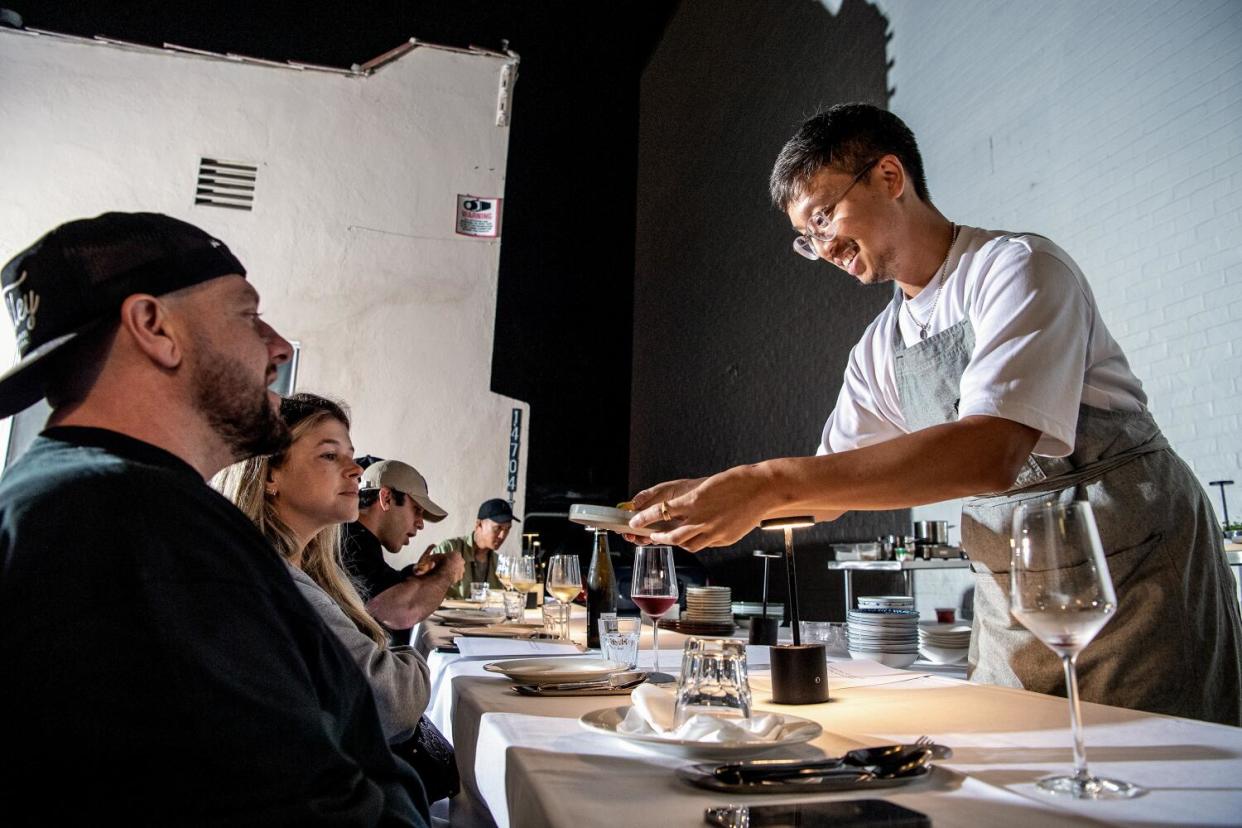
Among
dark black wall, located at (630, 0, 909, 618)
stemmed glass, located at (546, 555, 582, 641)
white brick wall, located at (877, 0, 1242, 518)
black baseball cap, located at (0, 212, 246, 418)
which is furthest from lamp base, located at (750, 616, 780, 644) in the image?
dark black wall, located at (630, 0, 909, 618)

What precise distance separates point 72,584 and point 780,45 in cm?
699

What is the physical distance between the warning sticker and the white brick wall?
11.9ft

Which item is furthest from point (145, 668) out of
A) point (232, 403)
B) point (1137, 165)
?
point (1137, 165)

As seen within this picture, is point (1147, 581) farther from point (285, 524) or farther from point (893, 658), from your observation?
point (285, 524)

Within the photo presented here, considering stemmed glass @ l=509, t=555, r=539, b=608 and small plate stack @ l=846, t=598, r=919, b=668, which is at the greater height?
stemmed glass @ l=509, t=555, r=539, b=608

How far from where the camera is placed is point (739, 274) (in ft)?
23.0

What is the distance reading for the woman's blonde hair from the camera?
6.05 feet

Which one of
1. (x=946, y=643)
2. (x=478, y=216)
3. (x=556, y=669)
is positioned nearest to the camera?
(x=556, y=669)

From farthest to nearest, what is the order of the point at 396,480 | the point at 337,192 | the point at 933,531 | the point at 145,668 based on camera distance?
the point at 337,192 → the point at 933,531 → the point at 396,480 → the point at 145,668

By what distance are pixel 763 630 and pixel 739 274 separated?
5409 millimetres

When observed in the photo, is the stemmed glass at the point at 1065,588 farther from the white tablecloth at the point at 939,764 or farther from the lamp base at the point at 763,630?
the lamp base at the point at 763,630

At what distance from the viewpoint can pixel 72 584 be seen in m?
0.64

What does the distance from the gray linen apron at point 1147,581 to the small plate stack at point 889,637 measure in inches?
9.9

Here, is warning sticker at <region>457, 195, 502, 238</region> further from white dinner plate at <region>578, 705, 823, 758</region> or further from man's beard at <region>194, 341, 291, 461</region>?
white dinner plate at <region>578, 705, 823, 758</region>
